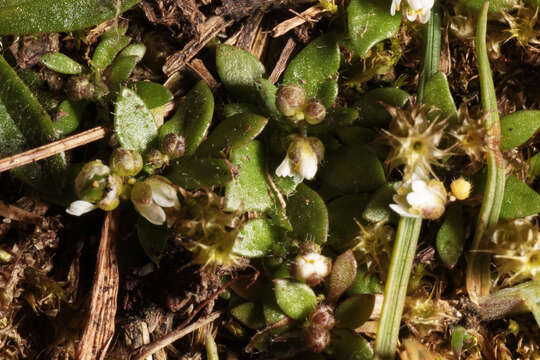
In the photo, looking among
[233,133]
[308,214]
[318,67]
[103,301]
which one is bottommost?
[103,301]

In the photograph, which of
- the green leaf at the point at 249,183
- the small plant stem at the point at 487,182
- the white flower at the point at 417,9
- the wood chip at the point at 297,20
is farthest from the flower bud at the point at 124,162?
the small plant stem at the point at 487,182

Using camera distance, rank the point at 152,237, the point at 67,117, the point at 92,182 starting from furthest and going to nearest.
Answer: the point at 67,117
the point at 152,237
the point at 92,182

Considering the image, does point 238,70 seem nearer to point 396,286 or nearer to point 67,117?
point 67,117

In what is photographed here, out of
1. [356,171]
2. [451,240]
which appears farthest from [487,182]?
[356,171]

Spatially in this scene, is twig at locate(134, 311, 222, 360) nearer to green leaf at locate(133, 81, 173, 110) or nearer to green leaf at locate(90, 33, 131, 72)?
green leaf at locate(133, 81, 173, 110)

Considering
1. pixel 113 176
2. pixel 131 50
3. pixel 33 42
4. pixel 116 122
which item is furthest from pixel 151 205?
pixel 33 42

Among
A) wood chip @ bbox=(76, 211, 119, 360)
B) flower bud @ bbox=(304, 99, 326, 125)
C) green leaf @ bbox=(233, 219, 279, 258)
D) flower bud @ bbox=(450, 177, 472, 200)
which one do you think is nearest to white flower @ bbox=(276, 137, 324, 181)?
flower bud @ bbox=(304, 99, 326, 125)

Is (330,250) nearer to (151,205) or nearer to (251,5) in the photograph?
(151,205)
